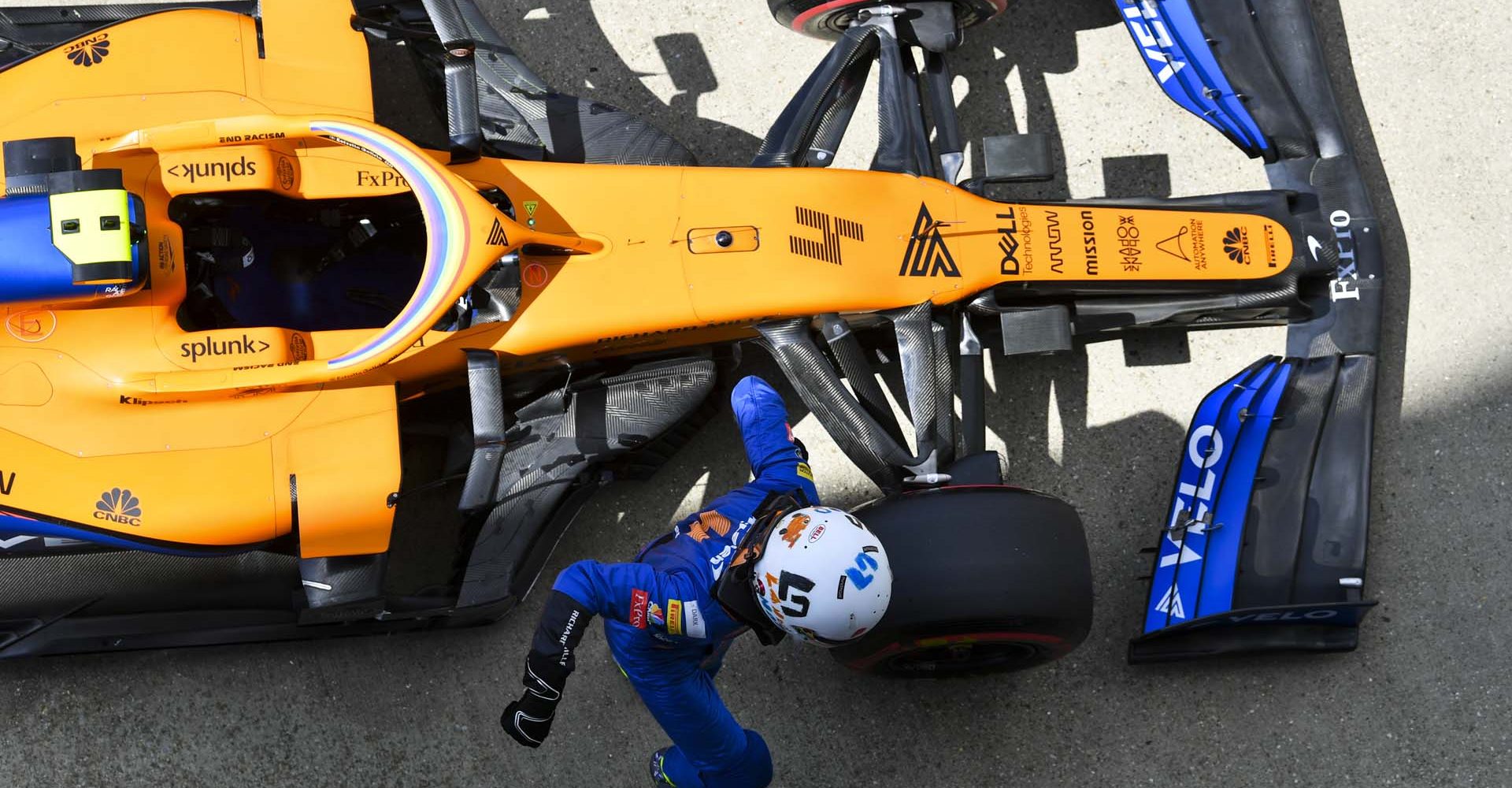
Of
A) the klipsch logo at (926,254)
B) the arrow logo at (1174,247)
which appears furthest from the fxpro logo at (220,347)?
the arrow logo at (1174,247)

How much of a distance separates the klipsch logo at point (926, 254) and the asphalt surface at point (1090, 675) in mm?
761

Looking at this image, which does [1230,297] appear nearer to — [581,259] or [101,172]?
[581,259]

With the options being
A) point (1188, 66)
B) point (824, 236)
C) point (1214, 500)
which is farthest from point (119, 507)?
point (1188, 66)

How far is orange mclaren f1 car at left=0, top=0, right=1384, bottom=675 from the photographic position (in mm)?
3666

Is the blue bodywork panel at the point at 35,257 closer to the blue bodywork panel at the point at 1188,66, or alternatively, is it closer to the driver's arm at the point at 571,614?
the driver's arm at the point at 571,614

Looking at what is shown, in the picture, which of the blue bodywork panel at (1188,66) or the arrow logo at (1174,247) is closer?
the arrow logo at (1174,247)

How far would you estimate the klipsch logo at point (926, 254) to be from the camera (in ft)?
13.2

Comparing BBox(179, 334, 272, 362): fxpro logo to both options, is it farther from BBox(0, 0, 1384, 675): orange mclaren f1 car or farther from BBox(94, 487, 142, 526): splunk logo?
BBox(94, 487, 142, 526): splunk logo

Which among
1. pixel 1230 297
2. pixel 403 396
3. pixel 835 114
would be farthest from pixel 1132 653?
pixel 403 396

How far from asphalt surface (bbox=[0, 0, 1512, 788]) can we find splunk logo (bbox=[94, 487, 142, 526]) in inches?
37.0

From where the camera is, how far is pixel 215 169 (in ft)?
12.2

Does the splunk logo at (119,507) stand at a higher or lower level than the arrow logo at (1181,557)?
higher

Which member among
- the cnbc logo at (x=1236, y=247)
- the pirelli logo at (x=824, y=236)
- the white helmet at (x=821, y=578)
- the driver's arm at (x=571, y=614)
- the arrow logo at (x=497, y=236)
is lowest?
the driver's arm at (x=571, y=614)

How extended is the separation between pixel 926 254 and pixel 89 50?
2777 mm
